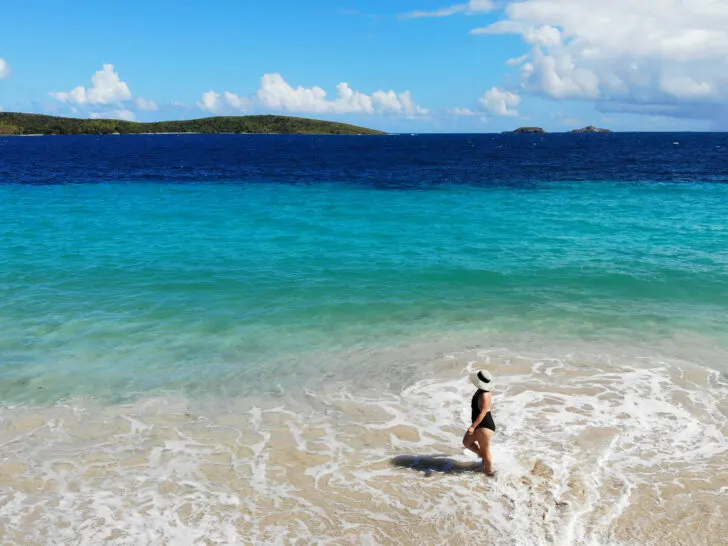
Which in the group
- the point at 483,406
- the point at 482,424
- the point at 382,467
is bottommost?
the point at 382,467

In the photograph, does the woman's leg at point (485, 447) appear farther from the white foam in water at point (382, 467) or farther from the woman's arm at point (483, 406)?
the white foam in water at point (382, 467)

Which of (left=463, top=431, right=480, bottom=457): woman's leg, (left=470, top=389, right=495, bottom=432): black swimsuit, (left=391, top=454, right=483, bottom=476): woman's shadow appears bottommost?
(left=391, top=454, right=483, bottom=476): woman's shadow

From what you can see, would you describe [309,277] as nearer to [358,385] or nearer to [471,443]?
[358,385]

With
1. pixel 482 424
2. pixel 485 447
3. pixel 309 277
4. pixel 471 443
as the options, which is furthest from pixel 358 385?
pixel 309 277

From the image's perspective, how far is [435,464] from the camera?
9.59 metres

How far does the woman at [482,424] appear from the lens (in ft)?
30.3

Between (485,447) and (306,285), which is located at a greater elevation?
(306,285)

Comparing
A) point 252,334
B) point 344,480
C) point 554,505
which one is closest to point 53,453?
point 344,480

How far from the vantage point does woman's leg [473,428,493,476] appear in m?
9.23

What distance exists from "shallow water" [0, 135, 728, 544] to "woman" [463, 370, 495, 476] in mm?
319

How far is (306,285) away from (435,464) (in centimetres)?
1085

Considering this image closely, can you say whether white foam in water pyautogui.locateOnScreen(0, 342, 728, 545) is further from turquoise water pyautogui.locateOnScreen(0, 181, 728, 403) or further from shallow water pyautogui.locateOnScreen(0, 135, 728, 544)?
turquoise water pyautogui.locateOnScreen(0, 181, 728, 403)

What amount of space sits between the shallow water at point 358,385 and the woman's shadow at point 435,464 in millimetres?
63

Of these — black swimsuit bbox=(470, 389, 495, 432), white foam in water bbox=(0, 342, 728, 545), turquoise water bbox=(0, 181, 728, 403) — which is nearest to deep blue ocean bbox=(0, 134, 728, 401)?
turquoise water bbox=(0, 181, 728, 403)
